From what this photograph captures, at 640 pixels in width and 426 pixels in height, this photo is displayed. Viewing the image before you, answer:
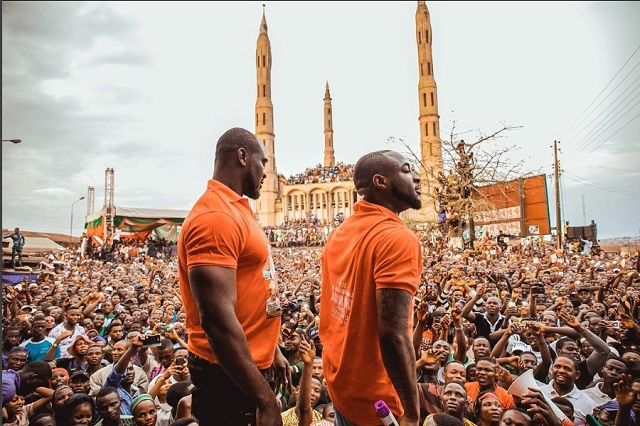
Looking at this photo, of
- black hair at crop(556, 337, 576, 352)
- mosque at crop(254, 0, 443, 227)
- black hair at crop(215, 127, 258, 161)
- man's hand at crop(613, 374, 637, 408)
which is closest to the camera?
black hair at crop(215, 127, 258, 161)

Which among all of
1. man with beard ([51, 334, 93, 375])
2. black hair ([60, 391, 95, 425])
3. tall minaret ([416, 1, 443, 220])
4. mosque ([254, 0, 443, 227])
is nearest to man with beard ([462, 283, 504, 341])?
black hair ([60, 391, 95, 425])

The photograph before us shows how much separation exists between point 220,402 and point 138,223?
93.2 feet

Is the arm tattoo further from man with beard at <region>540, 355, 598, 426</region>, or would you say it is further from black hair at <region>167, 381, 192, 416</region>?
man with beard at <region>540, 355, 598, 426</region>

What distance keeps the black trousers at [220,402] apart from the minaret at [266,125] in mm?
43141

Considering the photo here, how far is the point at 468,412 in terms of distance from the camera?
365 cm

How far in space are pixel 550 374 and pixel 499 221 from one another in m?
24.9

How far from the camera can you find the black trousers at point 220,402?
1.71 m

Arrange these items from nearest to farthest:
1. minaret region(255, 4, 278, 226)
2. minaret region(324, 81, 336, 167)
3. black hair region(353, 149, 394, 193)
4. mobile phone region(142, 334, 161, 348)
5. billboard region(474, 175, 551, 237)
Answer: black hair region(353, 149, 394, 193)
mobile phone region(142, 334, 161, 348)
billboard region(474, 175, 551, 237)
minaret region(255, 4, 278, 226)
minaret region(324, 81, 336, 167)

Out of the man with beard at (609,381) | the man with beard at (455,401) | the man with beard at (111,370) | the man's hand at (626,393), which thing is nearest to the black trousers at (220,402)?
the man with beard at (455,401)

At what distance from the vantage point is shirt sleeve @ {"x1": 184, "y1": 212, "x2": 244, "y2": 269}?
158 centimetres

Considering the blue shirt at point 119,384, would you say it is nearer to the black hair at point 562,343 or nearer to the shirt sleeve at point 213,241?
the shirt sleeve at point 213,241

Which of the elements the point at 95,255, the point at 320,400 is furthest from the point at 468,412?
the point at 95,255

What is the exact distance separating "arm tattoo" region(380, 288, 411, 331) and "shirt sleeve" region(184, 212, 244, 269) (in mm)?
592

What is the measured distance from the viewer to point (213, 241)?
5.24 ft
